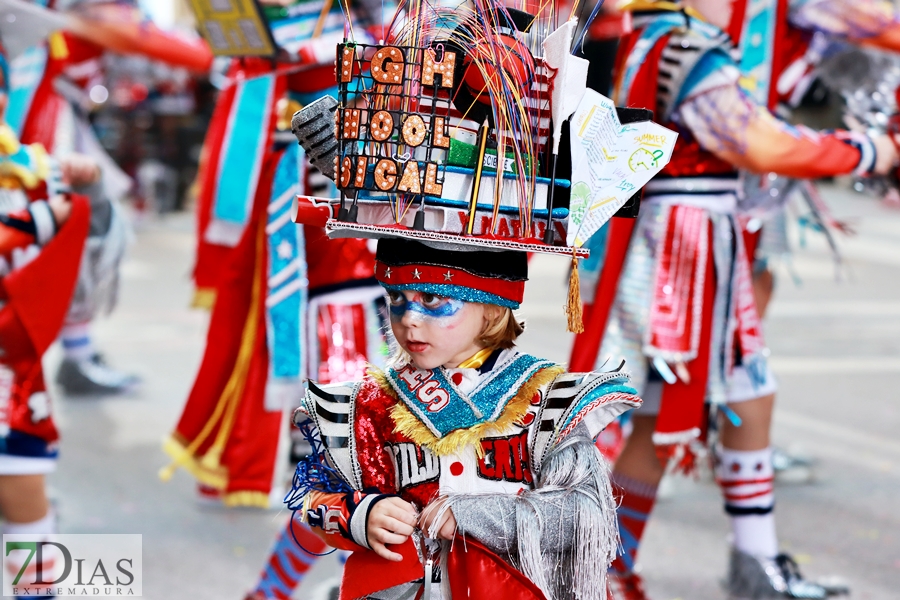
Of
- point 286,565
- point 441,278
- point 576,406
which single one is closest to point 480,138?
point 441,278

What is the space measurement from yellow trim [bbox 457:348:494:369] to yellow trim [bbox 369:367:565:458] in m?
0.09

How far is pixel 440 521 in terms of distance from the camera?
6.17 ft

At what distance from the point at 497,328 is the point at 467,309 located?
0.33ft

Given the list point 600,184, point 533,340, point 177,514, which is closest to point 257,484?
point 177,514

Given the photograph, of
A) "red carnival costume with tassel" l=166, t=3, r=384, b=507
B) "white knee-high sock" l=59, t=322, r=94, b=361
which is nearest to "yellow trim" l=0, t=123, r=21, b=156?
"red carnival costume with tassel" l=166, t=3, r=384, b=507

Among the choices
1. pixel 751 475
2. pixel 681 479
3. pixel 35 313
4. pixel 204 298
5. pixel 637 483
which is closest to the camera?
pixel 35 313

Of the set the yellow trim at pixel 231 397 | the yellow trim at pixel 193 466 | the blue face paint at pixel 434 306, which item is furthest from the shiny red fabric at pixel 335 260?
the blue face paint at pixel 434 306

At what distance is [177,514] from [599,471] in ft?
8.49

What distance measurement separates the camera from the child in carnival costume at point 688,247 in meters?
2.89

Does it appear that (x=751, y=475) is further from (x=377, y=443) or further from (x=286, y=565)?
(x=377, y=443)

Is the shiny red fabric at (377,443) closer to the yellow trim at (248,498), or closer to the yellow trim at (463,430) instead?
the yellow trim at (463,430)

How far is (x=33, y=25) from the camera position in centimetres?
336

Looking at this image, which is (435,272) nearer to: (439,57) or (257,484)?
(439,57)

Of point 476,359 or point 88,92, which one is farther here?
point 88,92
